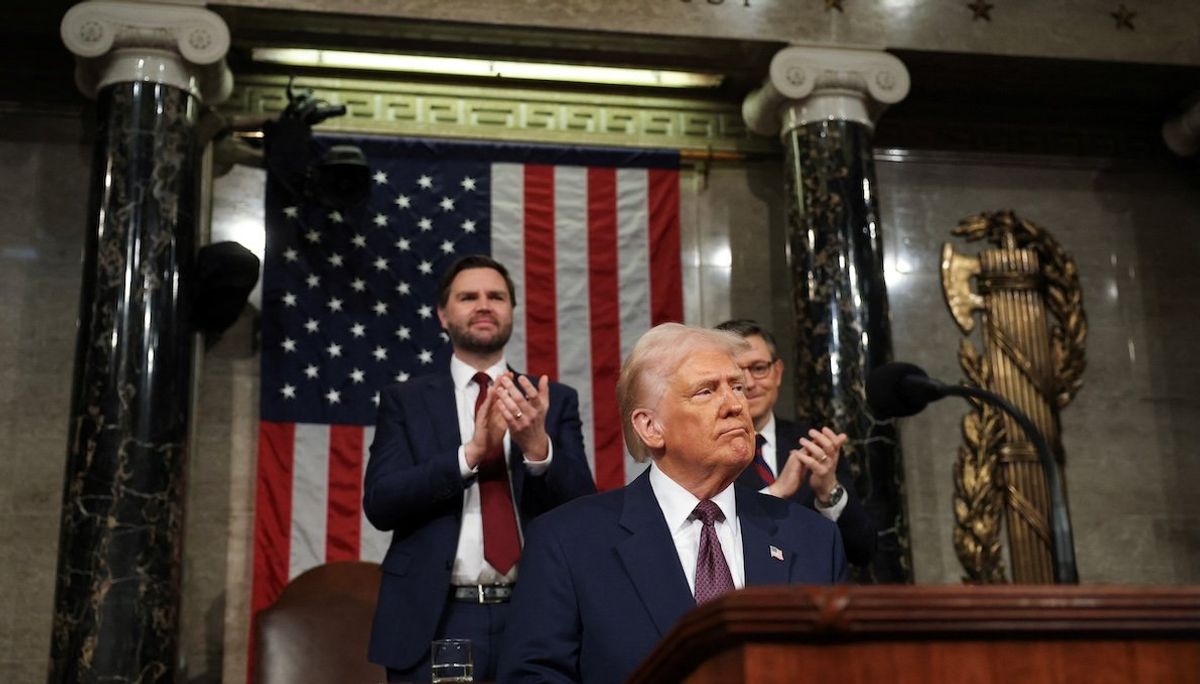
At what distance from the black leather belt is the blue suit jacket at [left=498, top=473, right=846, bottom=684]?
45.9 inches

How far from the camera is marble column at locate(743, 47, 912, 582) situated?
651 cm

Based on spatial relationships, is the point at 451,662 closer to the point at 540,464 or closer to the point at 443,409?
the point at 540,464

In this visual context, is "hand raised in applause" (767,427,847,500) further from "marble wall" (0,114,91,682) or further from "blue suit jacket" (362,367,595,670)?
"marble wall" (0,114,91,682)

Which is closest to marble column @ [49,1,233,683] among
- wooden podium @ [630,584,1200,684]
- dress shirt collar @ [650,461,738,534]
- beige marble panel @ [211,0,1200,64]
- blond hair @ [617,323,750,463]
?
beige marble panel @ [211,0,1200,64]

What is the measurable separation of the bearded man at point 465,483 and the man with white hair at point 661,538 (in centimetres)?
93

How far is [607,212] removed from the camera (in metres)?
7.47

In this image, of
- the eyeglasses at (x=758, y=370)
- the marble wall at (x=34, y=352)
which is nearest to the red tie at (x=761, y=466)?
the eyeglasses at (x=758, y=370)

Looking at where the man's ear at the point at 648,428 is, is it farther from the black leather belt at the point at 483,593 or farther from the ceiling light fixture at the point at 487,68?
the ceiling light fixture at the point at 487,68

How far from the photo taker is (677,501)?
2.74 m

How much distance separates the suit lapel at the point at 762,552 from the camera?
104 inches

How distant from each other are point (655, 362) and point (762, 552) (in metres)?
0.47

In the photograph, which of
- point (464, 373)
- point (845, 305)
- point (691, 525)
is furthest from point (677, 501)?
point (845, 305)

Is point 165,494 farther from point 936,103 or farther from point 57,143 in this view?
point 936,103

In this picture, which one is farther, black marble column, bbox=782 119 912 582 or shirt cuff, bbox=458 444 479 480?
black marble column, bbox=782 119 912 582
